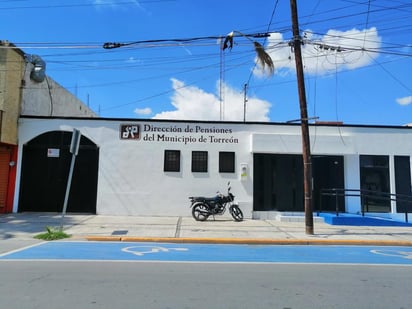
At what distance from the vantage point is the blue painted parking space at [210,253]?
8820mm

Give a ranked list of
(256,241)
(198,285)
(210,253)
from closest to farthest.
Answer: (198,285)
(210,253)
(256,241)

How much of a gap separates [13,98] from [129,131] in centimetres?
520

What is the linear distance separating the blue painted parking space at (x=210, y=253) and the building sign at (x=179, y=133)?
7.06 m

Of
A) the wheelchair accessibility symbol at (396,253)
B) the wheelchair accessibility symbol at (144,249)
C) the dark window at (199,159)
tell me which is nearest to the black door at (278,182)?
the dark window at (199,159)

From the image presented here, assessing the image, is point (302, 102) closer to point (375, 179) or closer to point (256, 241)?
point (256, 241)

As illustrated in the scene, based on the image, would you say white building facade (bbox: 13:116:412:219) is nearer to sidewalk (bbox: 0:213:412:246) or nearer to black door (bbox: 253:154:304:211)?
black door (bbox: 253:154:304:211)

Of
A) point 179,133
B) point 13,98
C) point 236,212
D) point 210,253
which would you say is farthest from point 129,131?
point 210,253

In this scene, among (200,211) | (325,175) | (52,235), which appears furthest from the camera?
(325,175)

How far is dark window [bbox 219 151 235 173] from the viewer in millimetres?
17203

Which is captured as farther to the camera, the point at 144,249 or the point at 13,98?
the point at 13,98

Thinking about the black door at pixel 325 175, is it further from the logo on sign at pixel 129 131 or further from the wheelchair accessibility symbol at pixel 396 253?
the logo on sign at pixel 129 131

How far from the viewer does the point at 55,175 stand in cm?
1700

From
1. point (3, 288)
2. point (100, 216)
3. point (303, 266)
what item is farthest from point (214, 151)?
point (3, 288)

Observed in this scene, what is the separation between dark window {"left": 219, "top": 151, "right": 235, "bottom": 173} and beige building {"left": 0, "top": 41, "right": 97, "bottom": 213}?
361 inches
